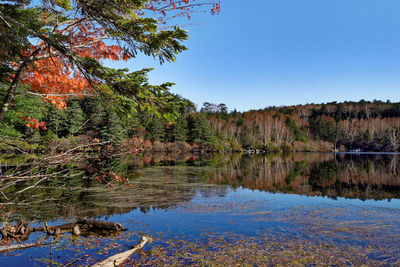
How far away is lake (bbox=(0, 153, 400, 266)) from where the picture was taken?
5590mm

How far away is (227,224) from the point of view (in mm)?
8141

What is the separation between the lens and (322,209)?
1017 cm

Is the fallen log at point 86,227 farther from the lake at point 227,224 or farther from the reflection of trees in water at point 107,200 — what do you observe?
the reflection of trees in water at point 107,200

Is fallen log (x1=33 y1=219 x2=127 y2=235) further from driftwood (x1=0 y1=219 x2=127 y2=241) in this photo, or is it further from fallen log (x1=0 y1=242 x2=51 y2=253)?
fallen log (x1=0 y1=242 x2=51 y2=253)

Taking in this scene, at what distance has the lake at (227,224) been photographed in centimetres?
559

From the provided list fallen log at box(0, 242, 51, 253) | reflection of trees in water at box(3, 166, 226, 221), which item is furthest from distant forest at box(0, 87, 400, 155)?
fallen log at box(0, 242, 51, 253)

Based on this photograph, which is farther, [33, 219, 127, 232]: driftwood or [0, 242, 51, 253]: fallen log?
[33, 219, 127, 232]: driftwood

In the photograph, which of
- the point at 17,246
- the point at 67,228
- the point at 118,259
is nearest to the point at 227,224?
the point at 118,259

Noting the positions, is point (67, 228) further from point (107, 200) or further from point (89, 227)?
point (107, 200)

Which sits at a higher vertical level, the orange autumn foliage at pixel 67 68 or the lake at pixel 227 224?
the orange autumn foliage at pixel 67 68

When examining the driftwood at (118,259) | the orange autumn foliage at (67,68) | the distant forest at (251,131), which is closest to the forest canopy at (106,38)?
the orange autumn foliage at (67,68)

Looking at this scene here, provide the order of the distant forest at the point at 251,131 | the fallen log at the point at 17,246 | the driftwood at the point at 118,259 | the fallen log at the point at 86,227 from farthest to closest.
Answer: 1. the distant forest at the point at 251,131
2. the fallen log at the point at 86,227
3. the fallen log at the point at 17,246
4. the driftwood at the point at 118,259

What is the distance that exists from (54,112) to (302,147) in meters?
60.6

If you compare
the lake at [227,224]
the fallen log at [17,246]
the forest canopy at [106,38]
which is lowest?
the lake at [227,224]
